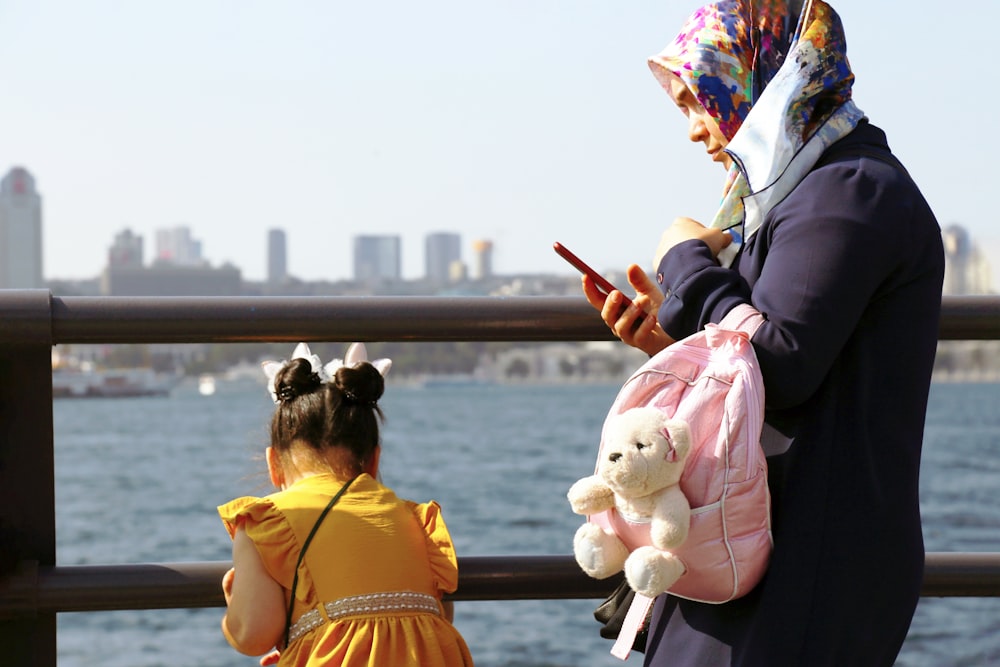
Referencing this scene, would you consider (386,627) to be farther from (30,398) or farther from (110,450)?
(110,450)

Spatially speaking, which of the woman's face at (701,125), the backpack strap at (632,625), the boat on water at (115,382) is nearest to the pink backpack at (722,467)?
the backpack strap at (632,625)

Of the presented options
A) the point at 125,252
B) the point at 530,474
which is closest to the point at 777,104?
the point at 530,474

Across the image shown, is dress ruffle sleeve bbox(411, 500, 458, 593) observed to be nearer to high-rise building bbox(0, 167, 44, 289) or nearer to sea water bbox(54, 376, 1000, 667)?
sea water bbox(54, 376, 1000, 667)

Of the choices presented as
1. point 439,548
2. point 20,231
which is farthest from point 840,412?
point 20,231

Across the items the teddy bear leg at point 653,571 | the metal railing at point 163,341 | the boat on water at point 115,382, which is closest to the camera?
the teddy bear leg at point 653,571

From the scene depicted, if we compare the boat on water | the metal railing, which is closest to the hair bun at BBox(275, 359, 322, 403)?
the metal railing

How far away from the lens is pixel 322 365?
241 cm

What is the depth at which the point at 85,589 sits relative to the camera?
7.03 ft

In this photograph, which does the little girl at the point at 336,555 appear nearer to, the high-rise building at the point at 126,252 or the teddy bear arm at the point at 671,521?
the teddy bear arm at the point at 671,521

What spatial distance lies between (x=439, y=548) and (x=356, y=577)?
0.15 metres

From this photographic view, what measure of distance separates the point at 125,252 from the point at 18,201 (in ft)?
83.7

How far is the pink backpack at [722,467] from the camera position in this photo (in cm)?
168

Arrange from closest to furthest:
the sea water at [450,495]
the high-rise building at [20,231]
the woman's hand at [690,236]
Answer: the woman's hand at [690,236]
the sea water at [450,495]
the high-rise building at [20,231]

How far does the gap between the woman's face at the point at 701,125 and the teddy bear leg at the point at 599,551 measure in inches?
21.3
